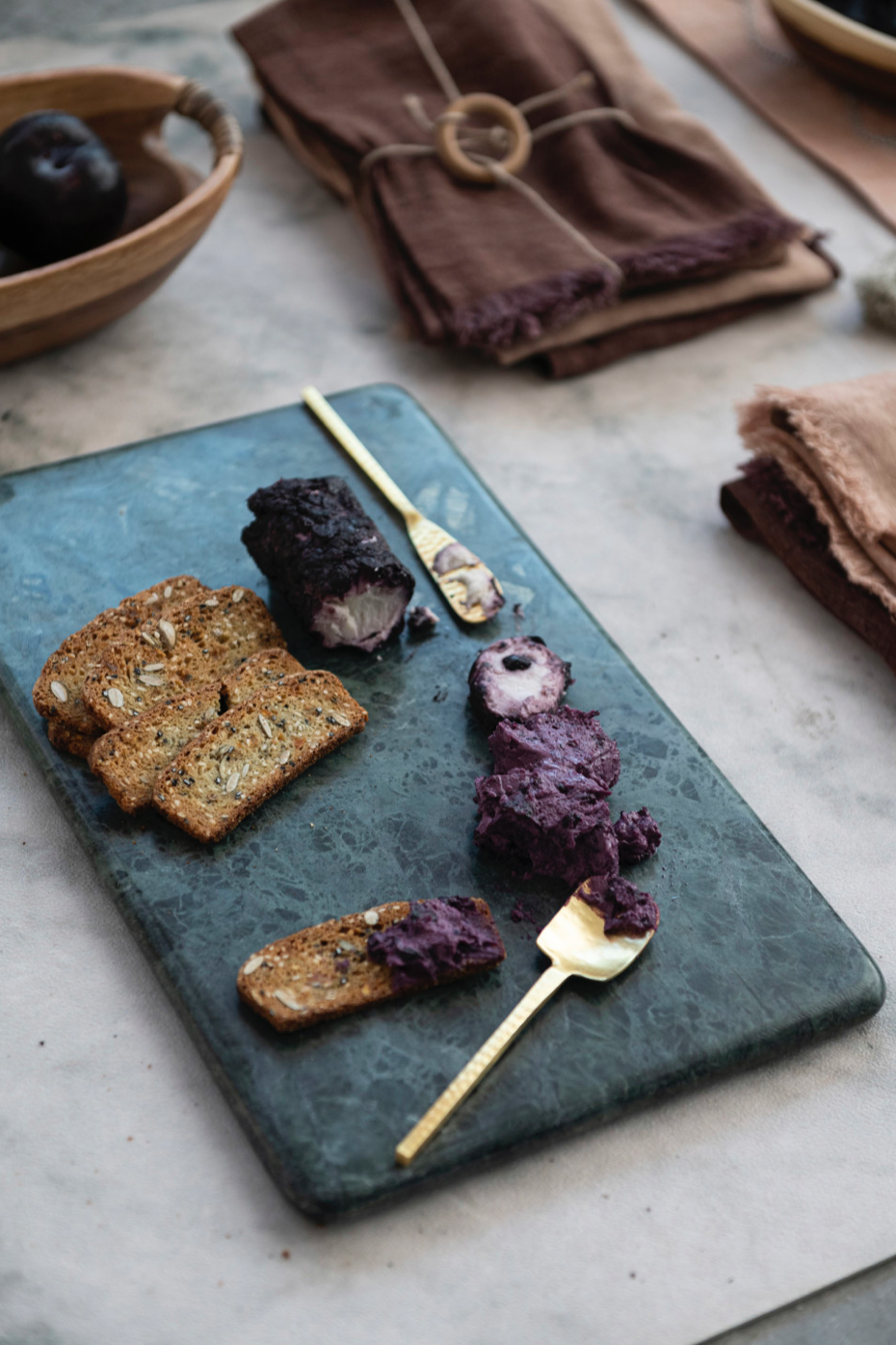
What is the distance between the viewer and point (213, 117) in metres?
2.33

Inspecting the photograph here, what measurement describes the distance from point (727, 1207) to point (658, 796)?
485 millimetres

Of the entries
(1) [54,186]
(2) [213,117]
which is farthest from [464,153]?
(1) [54,186]

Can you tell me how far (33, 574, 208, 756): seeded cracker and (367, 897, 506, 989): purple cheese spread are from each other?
1.59 ft

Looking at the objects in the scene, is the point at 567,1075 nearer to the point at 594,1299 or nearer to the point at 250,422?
the point at 594,1299

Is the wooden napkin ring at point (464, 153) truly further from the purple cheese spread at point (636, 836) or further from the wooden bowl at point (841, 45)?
the purple cheese spread at point (636, 836)

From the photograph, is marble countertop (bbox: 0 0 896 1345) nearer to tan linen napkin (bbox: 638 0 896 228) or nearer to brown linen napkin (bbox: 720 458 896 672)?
brown linen napkin (bbox: 720 458 896 672)

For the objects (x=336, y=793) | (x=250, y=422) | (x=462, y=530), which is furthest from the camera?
(x=250, y=422)

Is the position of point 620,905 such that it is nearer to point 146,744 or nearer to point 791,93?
point 146,744

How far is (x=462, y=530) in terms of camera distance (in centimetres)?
192

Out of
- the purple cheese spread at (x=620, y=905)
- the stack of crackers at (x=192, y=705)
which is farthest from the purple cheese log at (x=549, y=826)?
the stack of crackers at (x=192, y=705)

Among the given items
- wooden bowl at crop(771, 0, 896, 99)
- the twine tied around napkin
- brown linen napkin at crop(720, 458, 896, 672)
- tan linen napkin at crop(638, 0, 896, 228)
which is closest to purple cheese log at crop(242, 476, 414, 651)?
brown linen napkin at crop(720, 458, 896, 672)

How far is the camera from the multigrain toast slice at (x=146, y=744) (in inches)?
58.7

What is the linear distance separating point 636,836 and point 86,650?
0.74m

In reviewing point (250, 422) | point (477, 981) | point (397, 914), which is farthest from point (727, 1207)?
point (250, 422)
